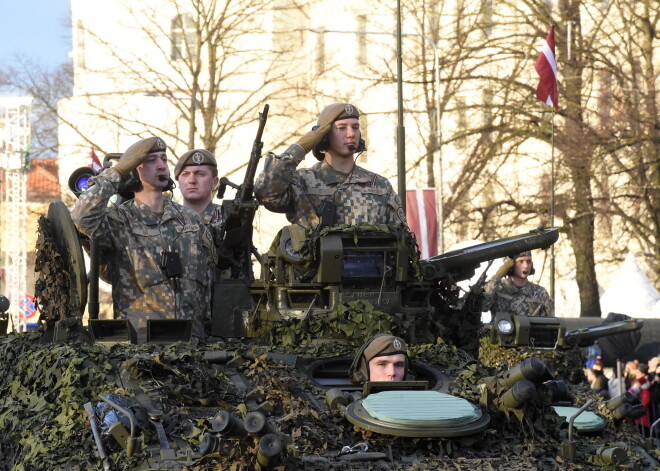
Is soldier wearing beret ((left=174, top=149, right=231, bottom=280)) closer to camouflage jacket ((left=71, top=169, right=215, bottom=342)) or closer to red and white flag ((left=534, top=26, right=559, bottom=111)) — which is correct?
camouflage jacket ((left=71, top=169, right=215, bottom=342))

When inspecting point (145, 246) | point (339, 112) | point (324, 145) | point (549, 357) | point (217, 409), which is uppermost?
point (339, 112)

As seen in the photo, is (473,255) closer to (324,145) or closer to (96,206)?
(324,145)

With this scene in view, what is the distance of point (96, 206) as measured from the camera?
10.2 m

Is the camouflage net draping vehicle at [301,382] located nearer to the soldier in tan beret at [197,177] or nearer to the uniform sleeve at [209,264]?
the uniform sleeve at [209,264]

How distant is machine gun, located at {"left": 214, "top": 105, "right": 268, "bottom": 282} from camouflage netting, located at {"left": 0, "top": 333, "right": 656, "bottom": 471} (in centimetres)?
200

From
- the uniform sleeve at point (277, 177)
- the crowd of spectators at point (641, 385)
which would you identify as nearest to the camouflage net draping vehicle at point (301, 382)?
the uniform sleeve at point (277, 177)

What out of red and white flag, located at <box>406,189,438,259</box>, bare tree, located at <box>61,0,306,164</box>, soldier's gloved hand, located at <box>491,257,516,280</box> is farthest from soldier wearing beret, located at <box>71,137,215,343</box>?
bare tree, located at <box>61,0,306,164</box>

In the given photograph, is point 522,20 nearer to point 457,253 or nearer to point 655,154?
point 655,154

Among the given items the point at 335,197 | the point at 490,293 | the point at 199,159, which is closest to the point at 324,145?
the point at 335,197

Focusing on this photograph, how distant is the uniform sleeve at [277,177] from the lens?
34.7 feet

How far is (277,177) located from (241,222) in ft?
2.39

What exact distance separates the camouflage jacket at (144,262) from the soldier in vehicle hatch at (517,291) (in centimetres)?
700

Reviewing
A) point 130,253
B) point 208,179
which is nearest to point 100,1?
point 208,179

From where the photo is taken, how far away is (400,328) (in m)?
9.63
